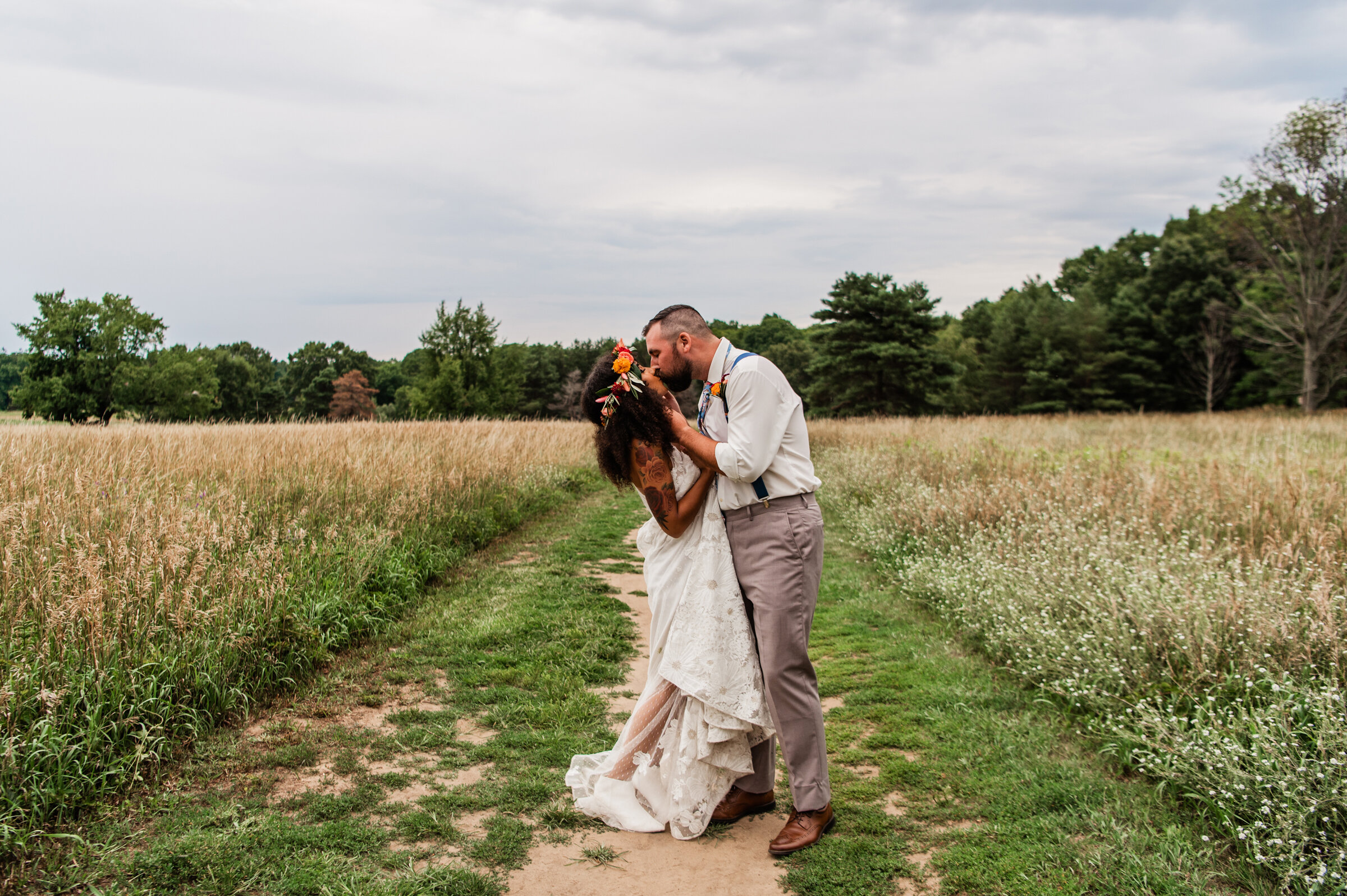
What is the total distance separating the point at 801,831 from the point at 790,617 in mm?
982

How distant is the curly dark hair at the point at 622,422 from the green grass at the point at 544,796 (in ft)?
5.72

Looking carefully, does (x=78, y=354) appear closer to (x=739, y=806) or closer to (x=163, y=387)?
(x=163, y=387)

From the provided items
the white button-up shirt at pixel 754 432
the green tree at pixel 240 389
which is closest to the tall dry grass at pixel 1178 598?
the white button-up shirt at pixel 754 432

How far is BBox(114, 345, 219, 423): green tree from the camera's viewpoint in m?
44.5

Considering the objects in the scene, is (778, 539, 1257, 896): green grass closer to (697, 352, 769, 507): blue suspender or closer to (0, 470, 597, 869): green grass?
(697, 352, 769, 507): blue suspender

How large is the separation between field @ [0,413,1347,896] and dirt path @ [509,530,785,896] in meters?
0.06

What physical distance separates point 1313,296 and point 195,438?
40.9 metres

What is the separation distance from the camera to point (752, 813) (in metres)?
3.74

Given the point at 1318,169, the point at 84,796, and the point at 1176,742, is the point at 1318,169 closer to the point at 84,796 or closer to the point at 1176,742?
the point at 1176,742

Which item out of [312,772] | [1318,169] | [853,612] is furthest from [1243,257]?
[312,772]

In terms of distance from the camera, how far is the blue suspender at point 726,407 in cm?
330

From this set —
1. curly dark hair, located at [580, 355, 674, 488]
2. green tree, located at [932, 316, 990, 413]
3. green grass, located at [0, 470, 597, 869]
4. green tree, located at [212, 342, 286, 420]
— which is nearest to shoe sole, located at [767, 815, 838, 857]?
curly dark hair, located at [580, 355, 674, 488]

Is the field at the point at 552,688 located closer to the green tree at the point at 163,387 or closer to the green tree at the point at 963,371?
the green tree at the point at 963,371

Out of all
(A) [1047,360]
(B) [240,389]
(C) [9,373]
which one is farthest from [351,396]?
(A) [1047,360]
